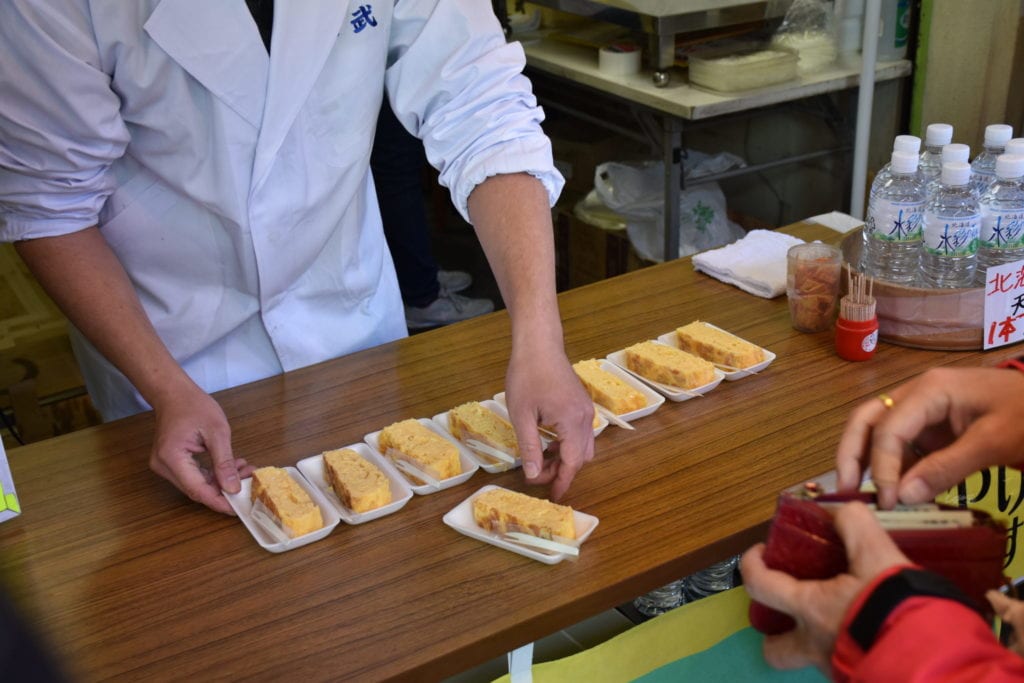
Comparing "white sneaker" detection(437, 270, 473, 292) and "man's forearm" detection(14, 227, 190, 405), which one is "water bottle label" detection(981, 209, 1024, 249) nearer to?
"man's forearm" detection(14, 227, 190, 405)

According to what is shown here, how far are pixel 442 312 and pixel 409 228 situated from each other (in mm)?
331

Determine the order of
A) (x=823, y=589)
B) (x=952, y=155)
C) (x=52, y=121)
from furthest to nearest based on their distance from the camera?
(x=952, y=155) → (x=52, y=121) → (x=823, y=589)

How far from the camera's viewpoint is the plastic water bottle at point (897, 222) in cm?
170

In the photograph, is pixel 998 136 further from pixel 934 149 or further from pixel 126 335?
pixel 126 335

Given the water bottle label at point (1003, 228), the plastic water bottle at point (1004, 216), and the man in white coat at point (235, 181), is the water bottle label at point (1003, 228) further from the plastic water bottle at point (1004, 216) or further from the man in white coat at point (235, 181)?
the man in white coat at point (235, 181)

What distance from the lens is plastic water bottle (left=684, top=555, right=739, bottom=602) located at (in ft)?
5.33

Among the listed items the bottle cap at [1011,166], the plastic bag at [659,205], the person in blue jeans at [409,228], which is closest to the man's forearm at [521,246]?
the bottle cap at [1011,166]

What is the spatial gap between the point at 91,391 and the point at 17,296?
5.88ft

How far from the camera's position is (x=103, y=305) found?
1.54 meters

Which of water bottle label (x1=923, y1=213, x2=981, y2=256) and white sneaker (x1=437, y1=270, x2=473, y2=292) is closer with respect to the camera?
water bottle label (x1=923, y1=213, x2=981, y2=256)

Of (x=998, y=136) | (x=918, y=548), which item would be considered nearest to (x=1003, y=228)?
(x=998, y=136)

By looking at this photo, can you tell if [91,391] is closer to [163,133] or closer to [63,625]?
[163,133]

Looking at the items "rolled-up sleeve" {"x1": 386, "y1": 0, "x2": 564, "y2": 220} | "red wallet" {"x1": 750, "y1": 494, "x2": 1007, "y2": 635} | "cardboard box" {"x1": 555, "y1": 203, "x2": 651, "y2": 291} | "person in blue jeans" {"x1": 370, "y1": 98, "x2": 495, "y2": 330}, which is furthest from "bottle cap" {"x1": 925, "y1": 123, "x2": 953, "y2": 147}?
"person in blue jeans" {"x1": 370, "y1": 98, "x2": 495, "y2": 330}

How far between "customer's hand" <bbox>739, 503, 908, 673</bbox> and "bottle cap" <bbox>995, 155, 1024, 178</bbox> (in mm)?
1007
